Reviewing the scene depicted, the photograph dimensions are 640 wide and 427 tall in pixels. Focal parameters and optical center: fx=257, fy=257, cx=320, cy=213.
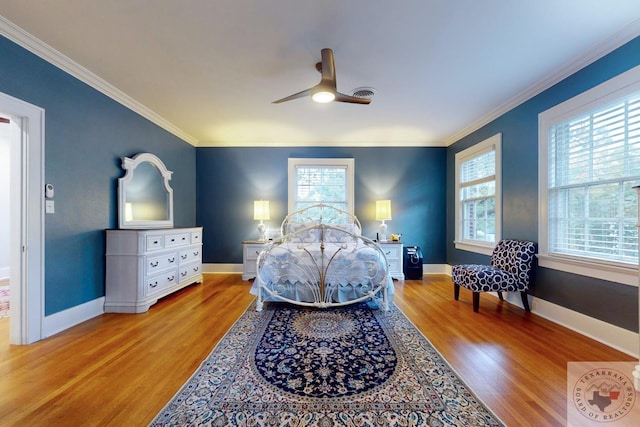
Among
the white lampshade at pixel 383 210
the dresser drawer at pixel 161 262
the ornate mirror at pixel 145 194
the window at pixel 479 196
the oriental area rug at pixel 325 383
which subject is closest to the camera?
the oriental area rug at pixel 325 383

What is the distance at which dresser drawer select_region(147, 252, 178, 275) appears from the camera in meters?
3.14

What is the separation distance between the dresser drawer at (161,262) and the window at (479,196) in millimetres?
4537

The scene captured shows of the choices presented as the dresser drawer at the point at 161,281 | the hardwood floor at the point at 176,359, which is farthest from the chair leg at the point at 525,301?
the dresser drawer at the point at 161,281

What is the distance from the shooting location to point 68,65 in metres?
2.51

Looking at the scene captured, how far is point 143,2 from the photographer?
A: 5.90 feet

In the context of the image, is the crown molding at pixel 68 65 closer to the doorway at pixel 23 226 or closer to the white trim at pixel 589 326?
the doorway at pixel 23 226

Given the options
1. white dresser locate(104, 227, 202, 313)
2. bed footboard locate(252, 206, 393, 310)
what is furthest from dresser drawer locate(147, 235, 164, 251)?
bed footboard locate(252, 206, 393, 310)

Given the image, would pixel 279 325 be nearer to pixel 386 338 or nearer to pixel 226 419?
pixel 386 338

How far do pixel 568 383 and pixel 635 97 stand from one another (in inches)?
90.9

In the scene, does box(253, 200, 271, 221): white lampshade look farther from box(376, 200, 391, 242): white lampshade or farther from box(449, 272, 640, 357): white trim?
box(449, 272, 640, 357): white trim

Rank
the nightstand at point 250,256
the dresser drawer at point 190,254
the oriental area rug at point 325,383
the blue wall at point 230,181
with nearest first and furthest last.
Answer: the oriental area rug at point 325,383, the blue wall at point 230,181, the dresser drawer at point 190,254, the nightstand at point 250,256

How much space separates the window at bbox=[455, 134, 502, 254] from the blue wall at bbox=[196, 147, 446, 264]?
52 cm

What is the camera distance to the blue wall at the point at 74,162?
229 cm

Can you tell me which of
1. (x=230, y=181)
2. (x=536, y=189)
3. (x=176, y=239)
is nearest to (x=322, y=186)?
(x=230, y=181)
